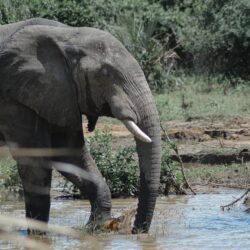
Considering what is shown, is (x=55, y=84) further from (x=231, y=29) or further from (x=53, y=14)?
(x=53, y=14)

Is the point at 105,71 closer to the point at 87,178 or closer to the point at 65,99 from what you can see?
the point at 65,99

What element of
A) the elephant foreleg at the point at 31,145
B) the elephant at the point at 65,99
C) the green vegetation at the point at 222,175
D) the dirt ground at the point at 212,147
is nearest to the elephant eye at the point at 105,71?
the elephant at the point at 65,99

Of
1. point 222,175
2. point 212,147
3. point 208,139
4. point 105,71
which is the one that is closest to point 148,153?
point 105,71

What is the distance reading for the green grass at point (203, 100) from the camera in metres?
16.9

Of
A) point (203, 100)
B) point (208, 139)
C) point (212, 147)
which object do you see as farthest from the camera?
point (203, 100)

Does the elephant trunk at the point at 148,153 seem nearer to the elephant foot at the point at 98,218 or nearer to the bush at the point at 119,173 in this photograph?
the elephant foot at the point at 98,218

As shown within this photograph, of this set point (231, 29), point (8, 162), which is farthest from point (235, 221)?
point (231, 29)

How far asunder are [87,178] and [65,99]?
27.4 inches

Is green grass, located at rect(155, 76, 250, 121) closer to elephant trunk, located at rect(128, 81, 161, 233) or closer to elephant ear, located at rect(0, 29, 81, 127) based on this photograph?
elephant ear, located at rect(0, 29, 81, 127)

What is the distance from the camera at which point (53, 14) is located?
22578 mm

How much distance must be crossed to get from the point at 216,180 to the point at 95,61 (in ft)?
13.1

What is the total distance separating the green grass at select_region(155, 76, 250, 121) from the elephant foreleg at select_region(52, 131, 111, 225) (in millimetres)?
9177

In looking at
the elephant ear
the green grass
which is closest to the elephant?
the elephant ear

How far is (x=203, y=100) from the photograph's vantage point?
19359mm
